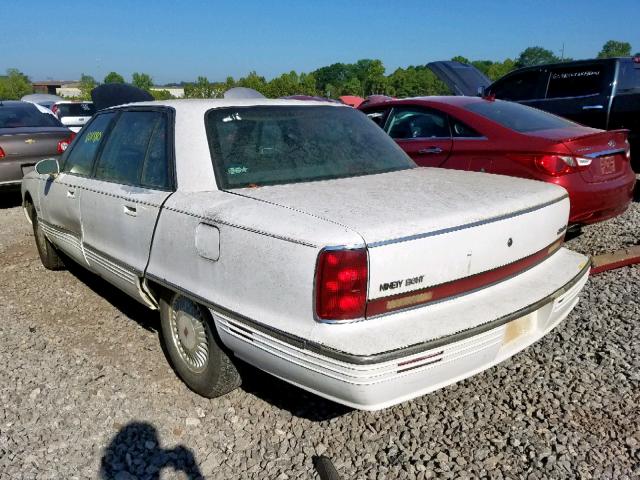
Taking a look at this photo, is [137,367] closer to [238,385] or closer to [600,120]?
[238,385]

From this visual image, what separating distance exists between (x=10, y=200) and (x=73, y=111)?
9560 millimetres

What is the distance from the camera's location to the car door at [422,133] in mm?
5070

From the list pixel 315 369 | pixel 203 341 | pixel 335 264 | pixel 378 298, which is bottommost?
pixel 203 341

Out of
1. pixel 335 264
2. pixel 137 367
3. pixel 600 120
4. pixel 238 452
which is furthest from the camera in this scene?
pixel 600 120

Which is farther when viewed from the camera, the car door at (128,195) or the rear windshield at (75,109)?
the rear windshield at (75,109)

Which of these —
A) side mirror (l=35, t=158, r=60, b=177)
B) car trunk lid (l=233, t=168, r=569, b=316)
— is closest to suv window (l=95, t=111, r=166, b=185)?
side mirror (l=35, t=158, r=60, b=177)

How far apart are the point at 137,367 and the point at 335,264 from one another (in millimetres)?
1790

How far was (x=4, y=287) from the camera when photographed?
4684 millimetres

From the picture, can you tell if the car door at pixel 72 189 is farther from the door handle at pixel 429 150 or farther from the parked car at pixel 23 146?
the parked car at pixel 23 146

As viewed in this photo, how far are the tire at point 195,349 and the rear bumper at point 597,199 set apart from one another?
120 inches

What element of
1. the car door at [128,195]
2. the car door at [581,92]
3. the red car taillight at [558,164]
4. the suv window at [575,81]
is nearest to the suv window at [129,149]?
the car door at [128,195]

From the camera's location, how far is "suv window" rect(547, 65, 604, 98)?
758cm

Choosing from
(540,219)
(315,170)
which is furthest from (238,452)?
(540,219)

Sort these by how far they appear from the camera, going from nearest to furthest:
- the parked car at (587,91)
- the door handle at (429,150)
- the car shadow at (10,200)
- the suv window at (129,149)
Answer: the suv window at (129,149) < the door handle at (429,150) < the parked car at (587,91) < the car shadow at (10,200)
